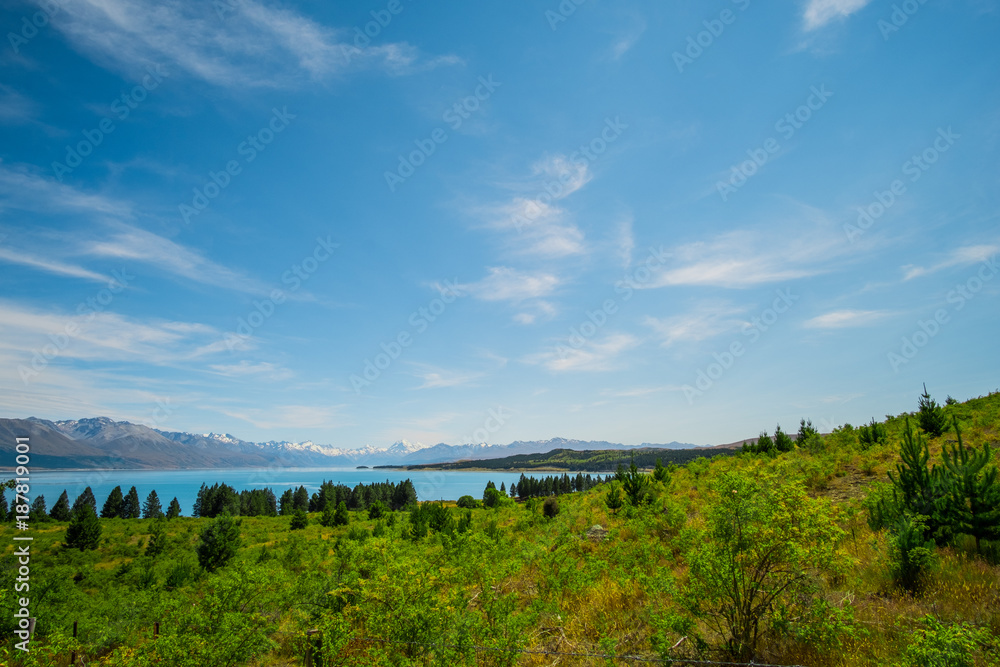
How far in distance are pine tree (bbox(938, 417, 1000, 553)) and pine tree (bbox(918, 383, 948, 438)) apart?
1256 centimetres

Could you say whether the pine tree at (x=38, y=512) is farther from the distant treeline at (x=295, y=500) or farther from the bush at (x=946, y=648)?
the bush at (x=946, y=648)

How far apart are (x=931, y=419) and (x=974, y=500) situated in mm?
13293

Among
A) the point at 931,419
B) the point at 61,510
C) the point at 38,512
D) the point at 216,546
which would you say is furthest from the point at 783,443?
the point at 61,510

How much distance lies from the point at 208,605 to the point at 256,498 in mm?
83913

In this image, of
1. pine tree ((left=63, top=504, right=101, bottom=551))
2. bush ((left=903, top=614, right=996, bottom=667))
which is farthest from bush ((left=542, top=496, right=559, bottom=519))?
pine tree ((left=63, top=504, right=101, bottom=551))

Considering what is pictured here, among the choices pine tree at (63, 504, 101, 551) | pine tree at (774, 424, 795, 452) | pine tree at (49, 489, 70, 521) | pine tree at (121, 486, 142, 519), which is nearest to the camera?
pine tree at (774, 424, 795, 452)

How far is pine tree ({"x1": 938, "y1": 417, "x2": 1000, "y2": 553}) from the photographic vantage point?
736cm

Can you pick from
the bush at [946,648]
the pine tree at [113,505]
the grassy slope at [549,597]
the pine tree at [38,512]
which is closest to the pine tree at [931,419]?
the grassy slope at [549,597]

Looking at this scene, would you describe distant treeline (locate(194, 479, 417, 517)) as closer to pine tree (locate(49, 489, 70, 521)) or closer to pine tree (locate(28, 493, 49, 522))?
pine tree (locate(49, 489, 70, 521))

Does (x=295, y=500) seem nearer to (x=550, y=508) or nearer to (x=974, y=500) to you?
(x=550, y=508)

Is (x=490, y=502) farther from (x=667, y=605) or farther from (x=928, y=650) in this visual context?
(x=928, y=650)

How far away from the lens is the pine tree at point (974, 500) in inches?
290

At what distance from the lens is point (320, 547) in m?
16.6

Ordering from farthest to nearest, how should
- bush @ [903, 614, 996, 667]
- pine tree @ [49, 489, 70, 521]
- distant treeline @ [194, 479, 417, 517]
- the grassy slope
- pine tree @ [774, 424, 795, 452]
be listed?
distant treeline @ [194, 479, 417, 517], pine tree @ [49, 489, 70, 521], pine tree @ [774, 424, 795, 452], the grassy slope, bush @ [903, 614, 996, 667]
